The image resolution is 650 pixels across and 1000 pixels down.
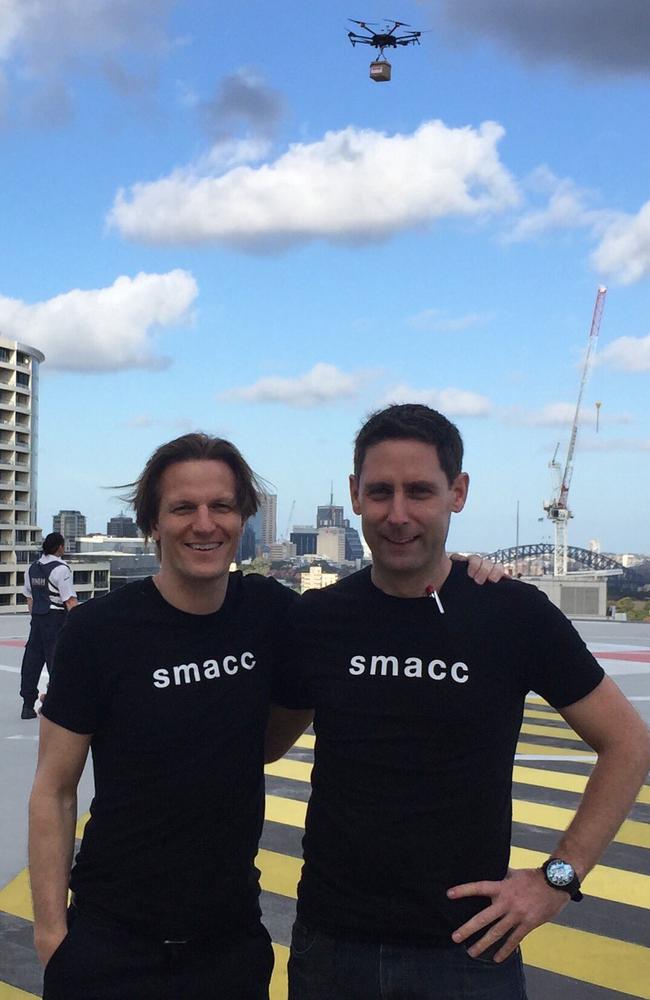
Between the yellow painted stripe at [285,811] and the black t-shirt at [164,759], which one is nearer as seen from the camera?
the black t-shirt at [164,759]

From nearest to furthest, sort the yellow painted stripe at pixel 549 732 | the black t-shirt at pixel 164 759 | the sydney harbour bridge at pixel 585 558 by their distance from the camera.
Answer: the black t-shirt at pixel 164 759, the yellow painted stripe at pixel 549 732, the sydney harbour bridge at pixel 585 558

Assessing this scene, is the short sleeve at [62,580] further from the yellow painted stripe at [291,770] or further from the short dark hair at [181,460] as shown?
the short dark hair at [181,460]

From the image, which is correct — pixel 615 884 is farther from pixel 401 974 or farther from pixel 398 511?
pixel 398 511

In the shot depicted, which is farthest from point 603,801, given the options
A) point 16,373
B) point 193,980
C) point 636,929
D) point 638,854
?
point 16,373

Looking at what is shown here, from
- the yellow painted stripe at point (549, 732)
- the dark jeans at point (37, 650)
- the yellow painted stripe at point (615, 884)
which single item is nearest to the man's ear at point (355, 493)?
the yellow painted stripe at point (615, 884)

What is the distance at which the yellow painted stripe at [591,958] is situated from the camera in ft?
14.0

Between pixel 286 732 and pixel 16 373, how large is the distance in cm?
10701

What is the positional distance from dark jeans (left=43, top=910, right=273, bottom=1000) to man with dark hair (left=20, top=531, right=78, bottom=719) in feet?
24.9

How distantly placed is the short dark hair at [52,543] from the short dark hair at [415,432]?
7.90 metres

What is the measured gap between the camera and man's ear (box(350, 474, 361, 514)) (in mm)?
2686

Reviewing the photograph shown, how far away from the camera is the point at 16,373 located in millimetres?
104312

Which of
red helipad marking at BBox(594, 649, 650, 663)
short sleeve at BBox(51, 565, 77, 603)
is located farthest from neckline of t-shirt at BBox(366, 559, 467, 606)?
red helipad marking at BBox(594, 649, 650, 663)

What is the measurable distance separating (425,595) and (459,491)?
0.32 m

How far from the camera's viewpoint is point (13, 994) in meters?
4.04
